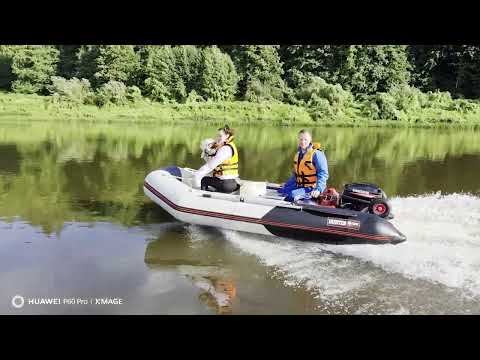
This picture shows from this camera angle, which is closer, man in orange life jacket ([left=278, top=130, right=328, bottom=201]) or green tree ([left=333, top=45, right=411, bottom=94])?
man in orange life jacket ([left=278, top=130, right=328, bottom=201])

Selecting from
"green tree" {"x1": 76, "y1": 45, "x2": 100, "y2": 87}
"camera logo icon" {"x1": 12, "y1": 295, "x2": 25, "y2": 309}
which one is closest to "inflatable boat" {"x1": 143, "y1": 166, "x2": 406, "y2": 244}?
"camera logo icon" {"x1": 12, "y1": 295, "x2": 25, "y2": 309}

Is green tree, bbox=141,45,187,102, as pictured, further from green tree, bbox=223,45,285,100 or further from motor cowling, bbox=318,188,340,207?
motor cowling, bbox=318,188,340,207

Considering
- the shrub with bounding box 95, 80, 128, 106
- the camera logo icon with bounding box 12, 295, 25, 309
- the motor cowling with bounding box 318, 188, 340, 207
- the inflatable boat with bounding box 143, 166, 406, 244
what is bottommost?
the camera logo icon with bounding box 12, 295, 25, 309

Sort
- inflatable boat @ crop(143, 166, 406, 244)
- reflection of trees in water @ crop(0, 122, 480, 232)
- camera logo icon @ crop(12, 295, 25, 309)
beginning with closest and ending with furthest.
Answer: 1. camera logo icon @ crop(12, 295, 25, 309)
2. inflatable boat @ crop(143, 166, 406, 244)
3. reflection of trees in water @ crop(0, 122, 480, 232)

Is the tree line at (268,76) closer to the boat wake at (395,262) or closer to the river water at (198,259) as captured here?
the river water at (198,259)

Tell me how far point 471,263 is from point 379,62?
19.6 metres

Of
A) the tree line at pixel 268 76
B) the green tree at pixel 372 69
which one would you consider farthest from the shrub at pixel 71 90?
the green tree at pixel 372 69

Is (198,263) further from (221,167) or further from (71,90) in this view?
(71,90)

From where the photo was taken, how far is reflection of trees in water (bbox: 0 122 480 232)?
6672mm

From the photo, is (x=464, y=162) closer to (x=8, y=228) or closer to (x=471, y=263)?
(x=471, y=263)

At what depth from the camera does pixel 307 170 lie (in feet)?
18.0

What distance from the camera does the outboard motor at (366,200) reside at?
5184 mm

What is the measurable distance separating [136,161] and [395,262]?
695cm

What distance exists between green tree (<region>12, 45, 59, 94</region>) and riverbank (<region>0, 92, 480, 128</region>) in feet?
2.67
